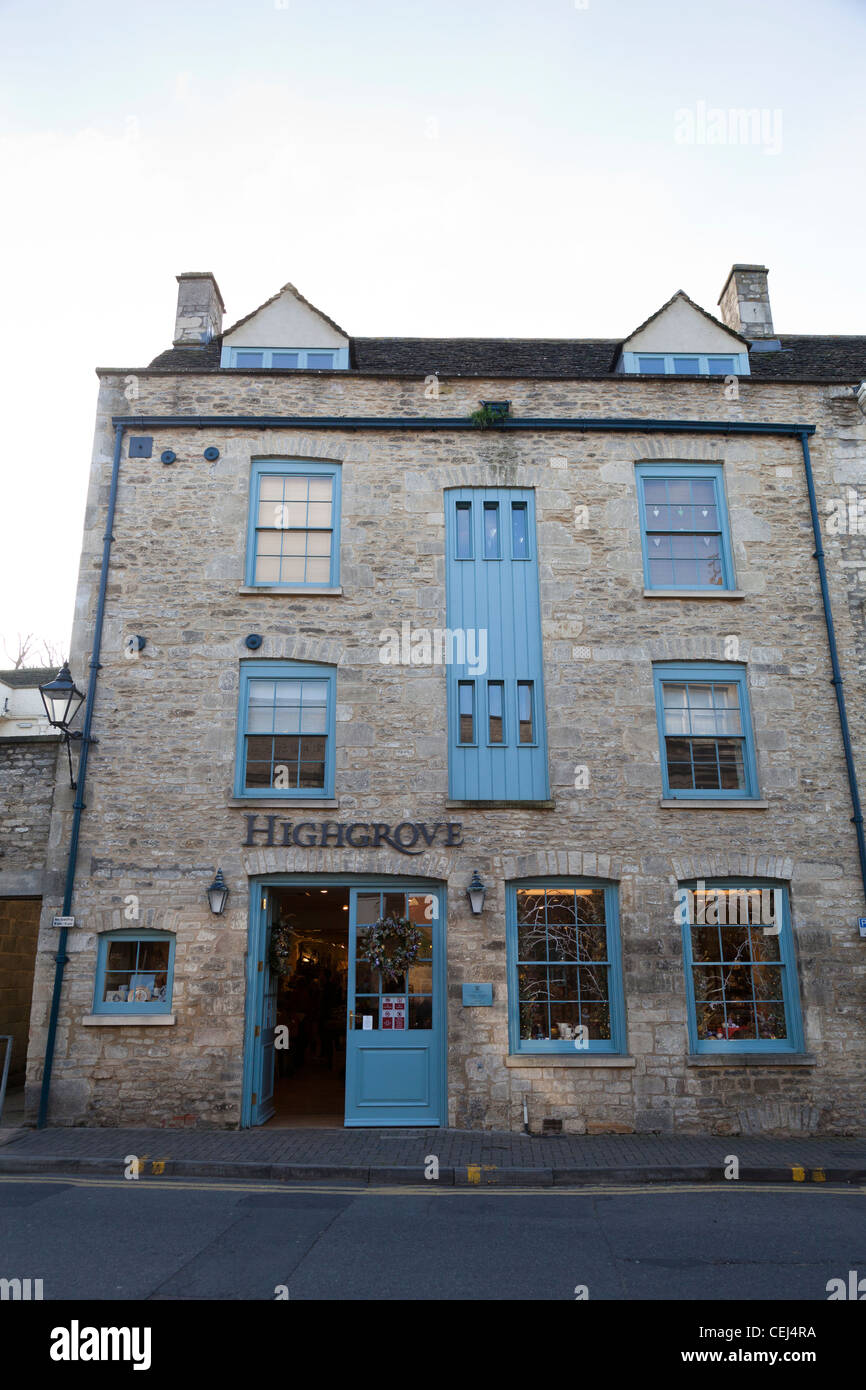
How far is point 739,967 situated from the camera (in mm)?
10898

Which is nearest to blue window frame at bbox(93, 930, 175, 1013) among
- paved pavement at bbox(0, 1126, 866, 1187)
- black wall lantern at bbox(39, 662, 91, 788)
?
paved pavement at bbox(0, 1126, 866, 1187)

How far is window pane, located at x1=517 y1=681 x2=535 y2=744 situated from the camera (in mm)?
11578

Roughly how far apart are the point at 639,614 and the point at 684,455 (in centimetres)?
259

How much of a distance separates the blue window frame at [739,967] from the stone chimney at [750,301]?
9893 mm

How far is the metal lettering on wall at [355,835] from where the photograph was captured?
1101 centimetres

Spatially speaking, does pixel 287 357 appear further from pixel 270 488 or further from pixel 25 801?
pixel 25 801

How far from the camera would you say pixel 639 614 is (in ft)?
39.2

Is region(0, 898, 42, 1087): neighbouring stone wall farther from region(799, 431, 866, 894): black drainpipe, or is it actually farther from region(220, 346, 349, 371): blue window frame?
region(799, 431, 866, 894): black drainpipe

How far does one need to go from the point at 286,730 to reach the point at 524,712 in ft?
10.5

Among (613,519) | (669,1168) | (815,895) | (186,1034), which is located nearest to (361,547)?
(613,519)

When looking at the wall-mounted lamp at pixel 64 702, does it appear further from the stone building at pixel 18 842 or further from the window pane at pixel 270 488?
the window pane at pixel 270 488

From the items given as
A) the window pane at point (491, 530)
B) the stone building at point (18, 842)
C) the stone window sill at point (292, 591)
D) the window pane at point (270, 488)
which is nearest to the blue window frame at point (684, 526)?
the window pane at point (491, 530)

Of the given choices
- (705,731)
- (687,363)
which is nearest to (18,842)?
(705,731)

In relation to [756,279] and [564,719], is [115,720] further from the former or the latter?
[756,279]
